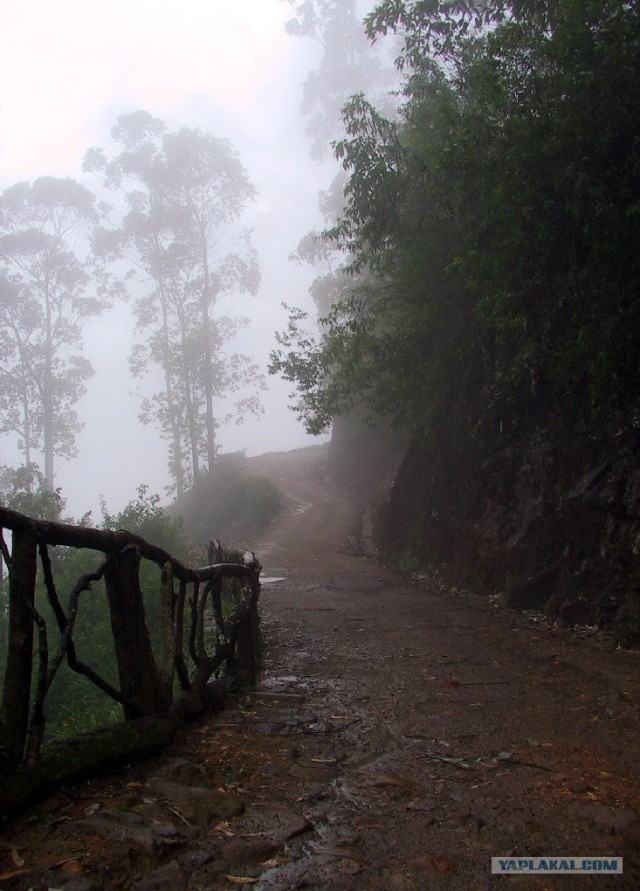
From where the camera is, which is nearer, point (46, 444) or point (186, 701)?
point (186, 701)

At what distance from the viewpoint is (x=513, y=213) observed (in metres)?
7.59

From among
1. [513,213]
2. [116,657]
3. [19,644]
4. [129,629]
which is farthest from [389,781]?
[513,213]

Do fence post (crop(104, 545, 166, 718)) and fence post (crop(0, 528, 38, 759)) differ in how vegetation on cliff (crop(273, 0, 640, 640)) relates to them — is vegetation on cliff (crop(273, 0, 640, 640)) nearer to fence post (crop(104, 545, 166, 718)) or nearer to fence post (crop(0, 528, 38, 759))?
fence post (crop(104, 545, 166, 718))

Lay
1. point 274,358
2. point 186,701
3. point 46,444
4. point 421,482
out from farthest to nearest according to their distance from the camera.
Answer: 1. point 46,444
2. point 274,358
3. point 421,482
4. point 186,701

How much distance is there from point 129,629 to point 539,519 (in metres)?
6.60

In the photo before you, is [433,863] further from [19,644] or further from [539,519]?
[539,519]

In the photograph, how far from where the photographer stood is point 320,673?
5.98m

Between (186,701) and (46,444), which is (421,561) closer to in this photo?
(186,701)

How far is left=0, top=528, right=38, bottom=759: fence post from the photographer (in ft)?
9.24

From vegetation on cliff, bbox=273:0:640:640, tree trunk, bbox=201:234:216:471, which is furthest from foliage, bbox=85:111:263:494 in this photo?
vegetation on cliff, bbox=273:0:640:640

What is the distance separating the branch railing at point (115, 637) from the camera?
285cm

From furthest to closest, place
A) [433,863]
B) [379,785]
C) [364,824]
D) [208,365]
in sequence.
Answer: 1. [208,365]
2. [379,785]
3. [364,824]
4. [433,863]

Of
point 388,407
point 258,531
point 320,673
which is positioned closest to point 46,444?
point 258,531

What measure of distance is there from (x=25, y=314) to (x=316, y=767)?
33.9 metres
